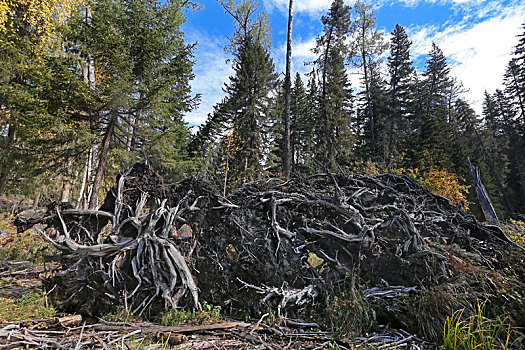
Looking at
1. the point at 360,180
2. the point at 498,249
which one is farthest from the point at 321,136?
the point at 498,249

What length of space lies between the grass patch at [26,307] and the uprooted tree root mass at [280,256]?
10.5 inches

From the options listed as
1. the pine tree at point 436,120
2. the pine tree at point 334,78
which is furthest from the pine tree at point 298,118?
the pine tree at point 436,120

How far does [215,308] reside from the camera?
3.80 meters

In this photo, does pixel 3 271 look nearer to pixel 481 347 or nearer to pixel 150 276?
pixel 150 276

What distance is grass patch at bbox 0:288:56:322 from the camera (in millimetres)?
3449

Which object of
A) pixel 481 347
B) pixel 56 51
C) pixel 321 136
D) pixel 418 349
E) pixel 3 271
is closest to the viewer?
pixel 481 347

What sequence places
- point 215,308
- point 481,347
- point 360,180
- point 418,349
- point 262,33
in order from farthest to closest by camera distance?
point 262,33
point 360,180
point 215,308
point 418,349
point 481,347

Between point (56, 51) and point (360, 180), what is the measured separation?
37.3 ft

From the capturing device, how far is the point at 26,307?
3709 millimetres

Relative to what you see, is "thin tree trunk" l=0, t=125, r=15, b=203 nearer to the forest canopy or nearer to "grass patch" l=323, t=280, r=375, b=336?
the forest canopy

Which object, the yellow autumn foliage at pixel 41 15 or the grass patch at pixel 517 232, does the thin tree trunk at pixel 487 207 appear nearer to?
the grass patch at pixel 517 232

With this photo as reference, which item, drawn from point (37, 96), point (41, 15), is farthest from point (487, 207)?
point (41, 15)

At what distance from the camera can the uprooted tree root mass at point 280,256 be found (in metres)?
3.47

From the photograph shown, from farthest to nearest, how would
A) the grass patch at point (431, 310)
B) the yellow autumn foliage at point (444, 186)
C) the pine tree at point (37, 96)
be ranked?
the yellow autumn foliage at point (444, 186)
the pine tree at point (37, 96)
the grass patch at point (431, 310)
